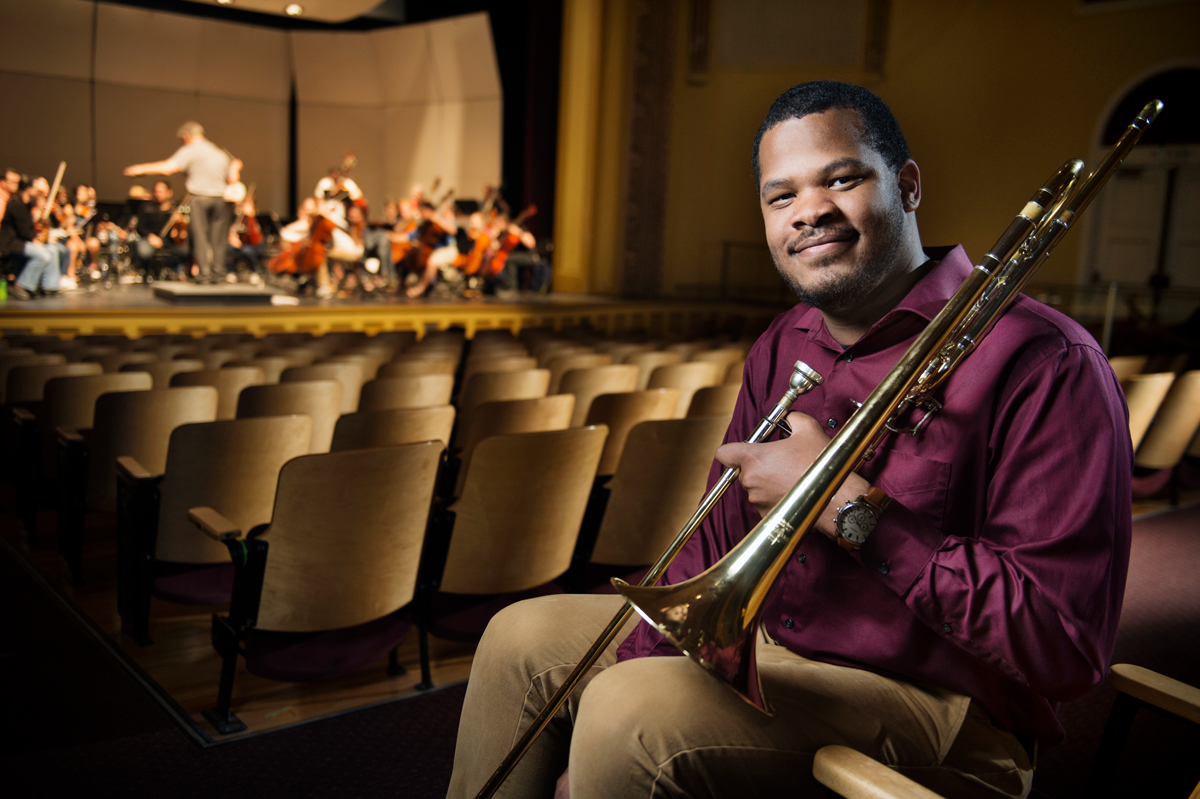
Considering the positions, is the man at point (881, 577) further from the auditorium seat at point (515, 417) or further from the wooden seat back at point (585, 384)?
the wooden seat back at point (585, 384)

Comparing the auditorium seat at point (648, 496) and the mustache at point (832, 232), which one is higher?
the mustache at point (832, 232)

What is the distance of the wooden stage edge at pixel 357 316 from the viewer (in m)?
6.50

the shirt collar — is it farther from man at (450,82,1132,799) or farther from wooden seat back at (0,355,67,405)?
wooden seat back at (0,355,67,405)

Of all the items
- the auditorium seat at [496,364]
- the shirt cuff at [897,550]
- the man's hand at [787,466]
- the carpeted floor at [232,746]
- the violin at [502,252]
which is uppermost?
the violin at [502,252]

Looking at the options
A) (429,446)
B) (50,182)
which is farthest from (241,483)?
(50,182)

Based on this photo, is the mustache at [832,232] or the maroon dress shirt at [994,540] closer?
the maroon dress shirt at [994,540]

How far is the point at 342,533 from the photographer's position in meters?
1.95

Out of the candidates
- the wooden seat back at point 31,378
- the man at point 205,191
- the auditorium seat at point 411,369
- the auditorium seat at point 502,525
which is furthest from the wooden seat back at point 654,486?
the man at point 205,191

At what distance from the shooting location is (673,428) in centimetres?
238

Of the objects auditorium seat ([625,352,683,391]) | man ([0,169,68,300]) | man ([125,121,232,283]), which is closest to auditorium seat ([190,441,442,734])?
auditorium seat ([625,352,683,391])

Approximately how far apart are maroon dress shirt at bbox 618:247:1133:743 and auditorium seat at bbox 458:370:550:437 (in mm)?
2131

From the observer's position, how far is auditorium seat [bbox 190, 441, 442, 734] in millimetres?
1898

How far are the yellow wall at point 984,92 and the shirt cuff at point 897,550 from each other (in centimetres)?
883

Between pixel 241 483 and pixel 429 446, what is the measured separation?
0.73 meters
